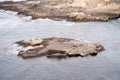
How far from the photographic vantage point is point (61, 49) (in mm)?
31094

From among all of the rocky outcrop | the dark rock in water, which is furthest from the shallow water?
the rocky outcrop

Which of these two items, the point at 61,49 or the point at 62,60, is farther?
the point at 61,49

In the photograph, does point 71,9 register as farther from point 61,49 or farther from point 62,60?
point 62,60

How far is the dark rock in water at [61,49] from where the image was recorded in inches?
1200

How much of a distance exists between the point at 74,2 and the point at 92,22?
9.82m

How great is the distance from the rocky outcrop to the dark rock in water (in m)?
12.3

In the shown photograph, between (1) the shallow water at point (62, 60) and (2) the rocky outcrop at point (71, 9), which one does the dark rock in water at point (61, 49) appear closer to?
(1) the shallow water at point (62, 60)

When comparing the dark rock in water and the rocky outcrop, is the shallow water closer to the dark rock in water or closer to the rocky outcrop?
the dark rock in water

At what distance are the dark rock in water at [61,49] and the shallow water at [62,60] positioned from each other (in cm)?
66

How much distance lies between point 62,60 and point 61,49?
1738 mm

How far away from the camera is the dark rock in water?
100.0 ft

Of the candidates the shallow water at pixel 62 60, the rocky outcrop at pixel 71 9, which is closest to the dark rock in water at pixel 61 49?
the shallow water at pixel 62 60

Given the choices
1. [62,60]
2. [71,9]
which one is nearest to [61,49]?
[62,60]

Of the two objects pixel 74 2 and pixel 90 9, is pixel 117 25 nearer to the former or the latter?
pixel 90 9
